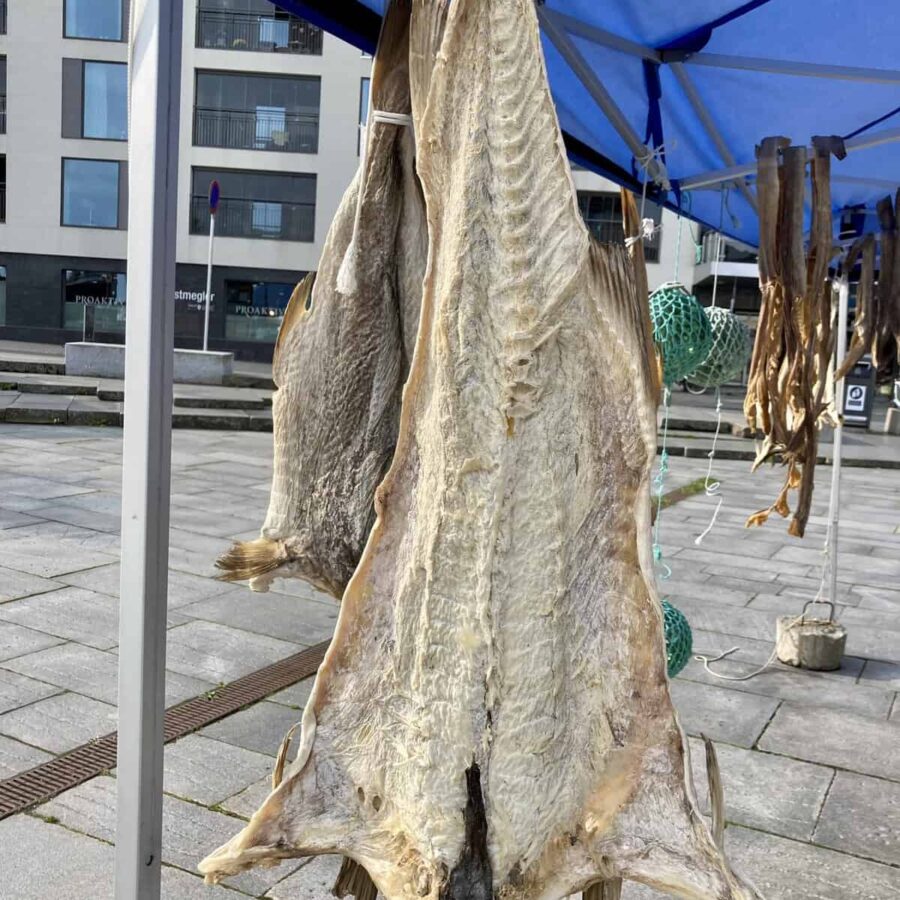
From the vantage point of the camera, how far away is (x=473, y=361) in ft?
4.18

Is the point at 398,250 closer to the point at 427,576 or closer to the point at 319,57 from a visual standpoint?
the point at 427,576

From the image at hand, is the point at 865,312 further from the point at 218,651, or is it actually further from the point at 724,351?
the point at 218,651

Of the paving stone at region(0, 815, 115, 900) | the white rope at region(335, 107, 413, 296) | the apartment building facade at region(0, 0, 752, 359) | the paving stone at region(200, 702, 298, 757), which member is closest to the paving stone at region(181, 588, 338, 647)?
the paving stone at region(200, 702, 298, 757)

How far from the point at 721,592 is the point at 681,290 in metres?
5.01

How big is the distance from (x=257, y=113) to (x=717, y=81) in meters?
27.4

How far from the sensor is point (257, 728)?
4504 mm

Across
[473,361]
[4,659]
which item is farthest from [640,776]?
[4,659]

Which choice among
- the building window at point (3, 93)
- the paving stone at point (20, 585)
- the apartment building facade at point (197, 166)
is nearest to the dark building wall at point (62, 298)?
the apartment building facade at point (197, 166)

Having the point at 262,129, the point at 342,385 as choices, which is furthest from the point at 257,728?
the point at 262,129

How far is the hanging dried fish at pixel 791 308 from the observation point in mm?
2986

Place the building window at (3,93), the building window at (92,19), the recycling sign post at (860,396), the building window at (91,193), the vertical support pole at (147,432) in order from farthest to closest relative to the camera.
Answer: the building window at (91,193) < the building window at (3,93) < the building window at (92,19) < the recycling sign post at (860,396) < the vertical support pole at (147,432)

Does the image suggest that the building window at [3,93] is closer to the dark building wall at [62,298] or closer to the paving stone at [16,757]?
the dark building wall at [62,298]

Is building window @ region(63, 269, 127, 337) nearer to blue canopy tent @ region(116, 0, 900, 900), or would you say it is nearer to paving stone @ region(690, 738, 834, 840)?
blue canopy tent @ region(116, 0, 900, 900)

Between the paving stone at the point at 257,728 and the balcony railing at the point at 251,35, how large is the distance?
87.8 ft
